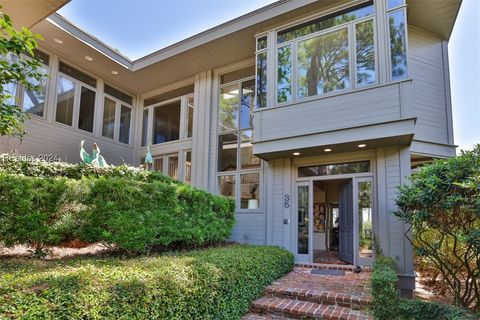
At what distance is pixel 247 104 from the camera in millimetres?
10133

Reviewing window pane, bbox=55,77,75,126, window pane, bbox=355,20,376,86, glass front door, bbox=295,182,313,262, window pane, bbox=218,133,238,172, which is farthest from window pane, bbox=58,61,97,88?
window pane, bbox=355,20,376,86

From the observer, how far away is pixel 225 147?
1038 cm

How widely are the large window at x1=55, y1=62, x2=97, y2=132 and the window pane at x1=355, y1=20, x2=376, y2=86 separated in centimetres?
881

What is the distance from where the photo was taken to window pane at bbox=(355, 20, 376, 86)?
7.13 metres

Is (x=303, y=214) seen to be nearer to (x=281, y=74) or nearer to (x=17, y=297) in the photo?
(x=281, y=74)

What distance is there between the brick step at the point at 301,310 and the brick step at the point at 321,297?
0.08 meters

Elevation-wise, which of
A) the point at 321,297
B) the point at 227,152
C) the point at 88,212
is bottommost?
the point at 321,297

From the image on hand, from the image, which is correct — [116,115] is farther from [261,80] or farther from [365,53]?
[365,53]

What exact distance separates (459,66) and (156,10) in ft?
31.0

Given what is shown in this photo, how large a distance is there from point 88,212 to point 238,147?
218 inches

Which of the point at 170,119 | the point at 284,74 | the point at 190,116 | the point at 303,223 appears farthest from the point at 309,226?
the point at 170,119

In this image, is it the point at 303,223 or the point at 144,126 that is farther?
the point at 144,126

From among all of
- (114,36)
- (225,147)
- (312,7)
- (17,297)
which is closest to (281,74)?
(312,7)

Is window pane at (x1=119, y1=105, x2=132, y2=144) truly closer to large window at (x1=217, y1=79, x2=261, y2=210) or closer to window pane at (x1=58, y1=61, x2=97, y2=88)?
window pane at (x1=58, y1=61, x2=97, y2=88)
